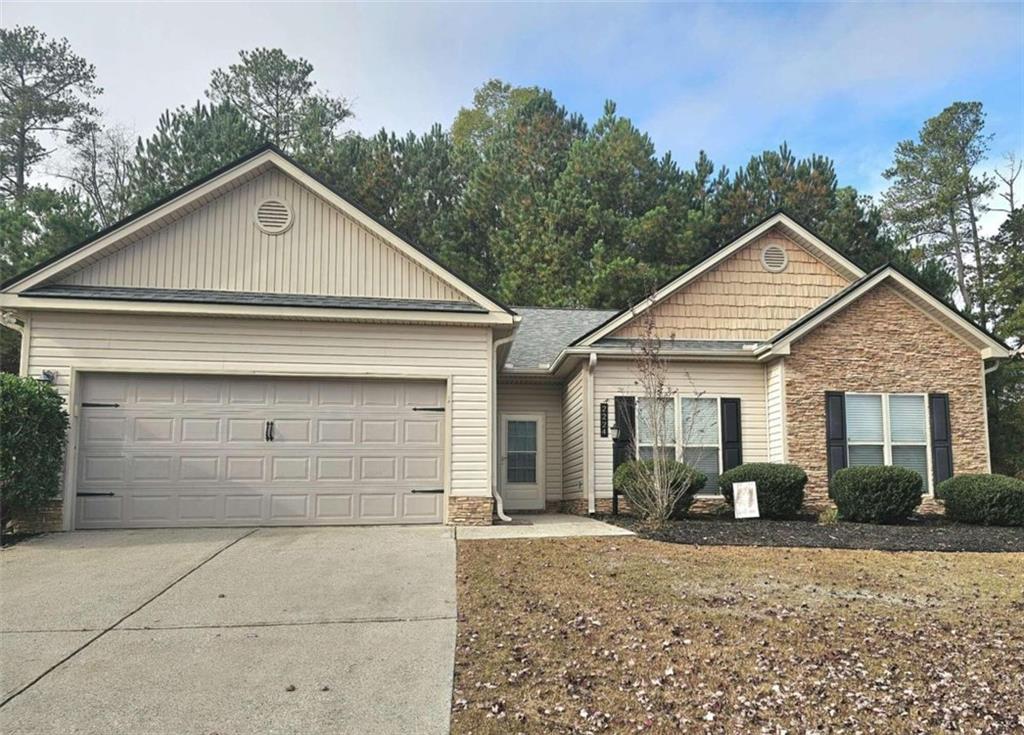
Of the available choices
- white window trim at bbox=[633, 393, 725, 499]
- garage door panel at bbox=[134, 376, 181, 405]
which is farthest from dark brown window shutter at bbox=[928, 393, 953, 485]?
garage door panel at bbox=[134, 376, 181, 405]

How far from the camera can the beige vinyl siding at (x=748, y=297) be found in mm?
14016

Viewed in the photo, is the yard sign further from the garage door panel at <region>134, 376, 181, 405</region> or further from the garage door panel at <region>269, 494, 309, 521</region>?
the garage door panel at <region>134, 376, 181, 405</region>

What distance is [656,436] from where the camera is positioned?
10781mm

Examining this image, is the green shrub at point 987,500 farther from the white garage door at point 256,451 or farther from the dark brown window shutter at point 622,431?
the white garage door at point 256,451

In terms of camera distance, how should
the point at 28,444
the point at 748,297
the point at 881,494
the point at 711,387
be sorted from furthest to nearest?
the point at 748,297 < the point at 711,387 < the point at 881,494 < the point at 28,444

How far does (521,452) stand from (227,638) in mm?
9499

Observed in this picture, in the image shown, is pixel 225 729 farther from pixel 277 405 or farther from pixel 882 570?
pixel 277 405

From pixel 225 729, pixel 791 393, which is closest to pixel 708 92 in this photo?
pixel 791 393

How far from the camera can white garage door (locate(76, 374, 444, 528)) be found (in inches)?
402

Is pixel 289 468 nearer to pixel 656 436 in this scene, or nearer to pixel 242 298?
pixel 242 298

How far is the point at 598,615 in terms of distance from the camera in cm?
561

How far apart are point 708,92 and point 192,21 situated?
29.7ft

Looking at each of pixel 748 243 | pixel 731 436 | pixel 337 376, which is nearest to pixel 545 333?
pixel 748 243

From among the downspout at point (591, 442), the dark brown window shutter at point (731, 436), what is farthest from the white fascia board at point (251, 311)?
the dark brown window shutter at point (731, 436)
